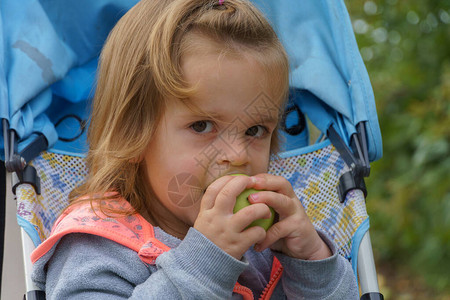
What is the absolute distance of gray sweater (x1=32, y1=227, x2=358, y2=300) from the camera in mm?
1170

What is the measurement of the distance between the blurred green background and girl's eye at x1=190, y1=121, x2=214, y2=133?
1.45 meters

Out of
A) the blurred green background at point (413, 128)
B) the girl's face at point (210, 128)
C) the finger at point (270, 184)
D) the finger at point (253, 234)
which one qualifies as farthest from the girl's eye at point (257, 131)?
the blurred green background at point (413, 128)

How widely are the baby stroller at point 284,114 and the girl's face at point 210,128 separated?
369mm

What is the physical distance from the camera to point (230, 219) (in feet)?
3.89

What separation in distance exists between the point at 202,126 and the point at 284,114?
1.78ft

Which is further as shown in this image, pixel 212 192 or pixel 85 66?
pixel 85 66

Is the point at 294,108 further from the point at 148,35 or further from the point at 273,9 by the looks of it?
the point at 148,35

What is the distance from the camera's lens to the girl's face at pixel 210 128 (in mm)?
1273

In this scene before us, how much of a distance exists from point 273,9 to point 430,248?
4.86ft

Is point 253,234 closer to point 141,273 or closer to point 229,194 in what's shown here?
point 229,194

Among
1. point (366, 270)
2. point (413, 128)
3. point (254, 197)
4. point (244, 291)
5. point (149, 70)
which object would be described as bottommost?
point (413, 128)

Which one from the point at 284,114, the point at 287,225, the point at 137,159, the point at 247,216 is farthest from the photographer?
the point at 284,114

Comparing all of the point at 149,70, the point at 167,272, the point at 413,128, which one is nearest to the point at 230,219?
the point at 167,272

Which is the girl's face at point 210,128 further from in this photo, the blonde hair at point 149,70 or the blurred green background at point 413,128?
the blurred green background at point 413,128
